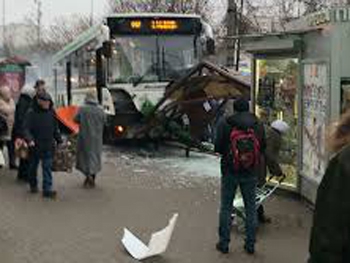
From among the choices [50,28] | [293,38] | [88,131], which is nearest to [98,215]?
[88,131]

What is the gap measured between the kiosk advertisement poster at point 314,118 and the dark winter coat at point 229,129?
1779 mm

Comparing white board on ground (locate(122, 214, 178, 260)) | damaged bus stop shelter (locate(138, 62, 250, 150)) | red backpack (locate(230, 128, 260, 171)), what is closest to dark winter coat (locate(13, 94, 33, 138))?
damaged bus stop shelter (locate(138, 62, 250, 150))

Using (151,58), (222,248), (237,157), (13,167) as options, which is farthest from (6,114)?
(237,157)

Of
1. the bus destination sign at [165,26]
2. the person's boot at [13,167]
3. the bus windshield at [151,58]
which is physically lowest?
the person's boot at [13,167]

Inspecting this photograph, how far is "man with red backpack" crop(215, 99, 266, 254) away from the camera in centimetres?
809

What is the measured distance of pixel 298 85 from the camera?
36.6ft

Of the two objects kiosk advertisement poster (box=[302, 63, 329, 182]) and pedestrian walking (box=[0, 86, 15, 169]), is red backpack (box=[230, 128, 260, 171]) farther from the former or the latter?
pedestrian walking (box=[0, 86, 15, 169])

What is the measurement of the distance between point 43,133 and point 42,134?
0.02 metres

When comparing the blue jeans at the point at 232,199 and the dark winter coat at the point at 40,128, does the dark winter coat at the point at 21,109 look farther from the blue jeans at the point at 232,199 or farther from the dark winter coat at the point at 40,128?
the blue jeans at the point at 232,199

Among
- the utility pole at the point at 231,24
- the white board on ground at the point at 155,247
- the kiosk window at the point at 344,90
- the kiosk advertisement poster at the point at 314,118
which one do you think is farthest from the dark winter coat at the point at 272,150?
the utility pole at the point at 231,24

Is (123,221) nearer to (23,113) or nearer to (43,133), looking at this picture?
(43,133)

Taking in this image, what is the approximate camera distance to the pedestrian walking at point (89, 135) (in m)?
12.8

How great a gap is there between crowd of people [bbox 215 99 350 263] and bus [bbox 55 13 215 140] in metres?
8.84

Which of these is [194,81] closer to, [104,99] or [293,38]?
[104,99]
